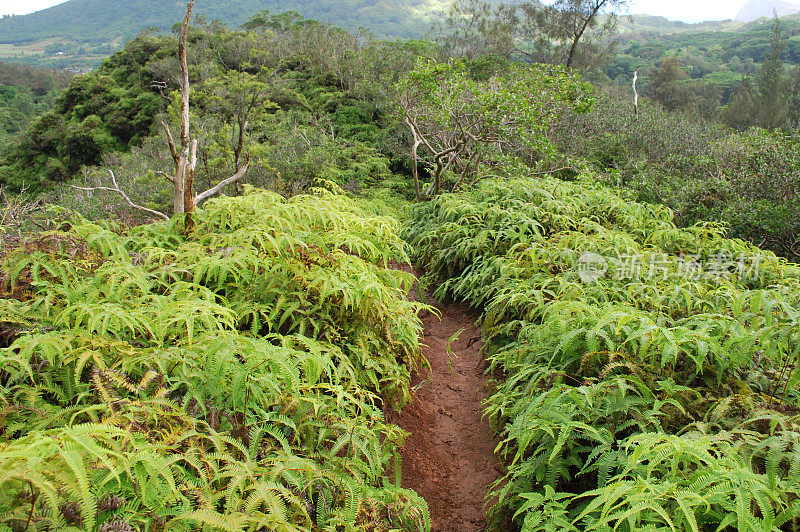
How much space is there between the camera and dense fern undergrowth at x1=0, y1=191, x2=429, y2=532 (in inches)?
61.8

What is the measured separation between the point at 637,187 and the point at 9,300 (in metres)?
11.4

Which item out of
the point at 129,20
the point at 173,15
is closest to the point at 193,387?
the point at 173,15

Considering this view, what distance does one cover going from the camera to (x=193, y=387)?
2205mm

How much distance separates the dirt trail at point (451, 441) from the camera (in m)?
3.21

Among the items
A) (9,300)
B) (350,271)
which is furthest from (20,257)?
(350,271)

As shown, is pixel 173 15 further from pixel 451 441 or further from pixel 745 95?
pixel 451 441

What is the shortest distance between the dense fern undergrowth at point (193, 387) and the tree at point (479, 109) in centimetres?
647

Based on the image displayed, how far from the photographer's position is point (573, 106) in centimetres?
1103

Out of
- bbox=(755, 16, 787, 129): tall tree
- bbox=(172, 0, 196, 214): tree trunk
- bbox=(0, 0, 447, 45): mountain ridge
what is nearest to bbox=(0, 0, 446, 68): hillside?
bbox=(0, 0, 447, 45): mountain ridge

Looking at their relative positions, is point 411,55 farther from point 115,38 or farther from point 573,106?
point 115,38

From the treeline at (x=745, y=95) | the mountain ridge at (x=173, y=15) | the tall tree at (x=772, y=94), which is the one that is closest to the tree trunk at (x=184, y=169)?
the treeline at (x=745, y=95)

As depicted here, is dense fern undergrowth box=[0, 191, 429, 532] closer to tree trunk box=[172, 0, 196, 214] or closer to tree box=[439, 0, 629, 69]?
tree trunk box=[172, 0, 196, 214]

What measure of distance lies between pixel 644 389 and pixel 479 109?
24.8 feet

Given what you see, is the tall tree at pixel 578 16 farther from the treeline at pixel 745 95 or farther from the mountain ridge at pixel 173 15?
the mountain ridge at pixel 173 15
